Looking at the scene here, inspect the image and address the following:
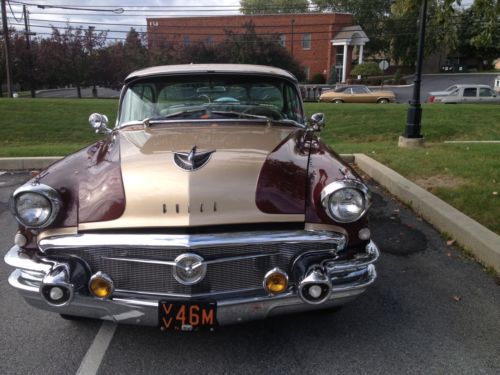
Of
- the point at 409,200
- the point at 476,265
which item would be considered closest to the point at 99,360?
the point at 476,265

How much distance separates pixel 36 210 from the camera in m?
2.63

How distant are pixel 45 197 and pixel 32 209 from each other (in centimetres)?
10

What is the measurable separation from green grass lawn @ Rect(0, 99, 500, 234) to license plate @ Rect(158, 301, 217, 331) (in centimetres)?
335

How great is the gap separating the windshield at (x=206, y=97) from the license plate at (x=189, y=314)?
1934 mm

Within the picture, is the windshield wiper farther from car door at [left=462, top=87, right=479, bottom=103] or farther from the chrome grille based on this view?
car door at [left=462, top=87, right=479, bottom=103]

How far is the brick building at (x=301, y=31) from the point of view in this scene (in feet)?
155

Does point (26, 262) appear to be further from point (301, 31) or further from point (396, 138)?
point (301, 31)

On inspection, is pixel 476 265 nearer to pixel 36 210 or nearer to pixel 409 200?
pixel 409 200

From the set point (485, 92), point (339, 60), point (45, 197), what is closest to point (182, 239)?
point (45, 197)

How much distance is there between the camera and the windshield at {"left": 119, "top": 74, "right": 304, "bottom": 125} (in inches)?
158

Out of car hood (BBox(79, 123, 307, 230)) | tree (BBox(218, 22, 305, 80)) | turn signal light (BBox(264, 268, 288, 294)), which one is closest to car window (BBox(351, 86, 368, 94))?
tree (BBox(218, 22, 305, 80))

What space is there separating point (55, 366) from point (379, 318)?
6.64 ft

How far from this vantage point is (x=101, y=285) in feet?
8.19

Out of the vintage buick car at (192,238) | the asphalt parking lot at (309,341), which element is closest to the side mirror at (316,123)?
the vintage buick car at (192,238)
